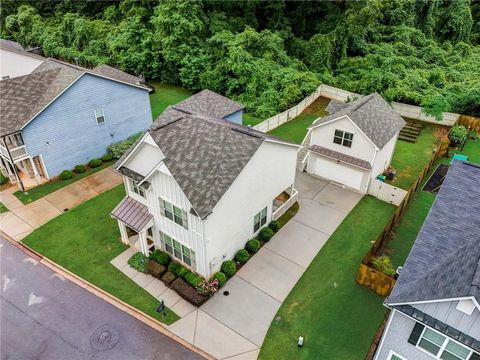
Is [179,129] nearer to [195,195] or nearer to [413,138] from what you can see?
[195,195]

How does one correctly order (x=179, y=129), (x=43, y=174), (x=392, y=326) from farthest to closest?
(x=43, y=174) → (x=179, y=129) → (x=392, y=326)

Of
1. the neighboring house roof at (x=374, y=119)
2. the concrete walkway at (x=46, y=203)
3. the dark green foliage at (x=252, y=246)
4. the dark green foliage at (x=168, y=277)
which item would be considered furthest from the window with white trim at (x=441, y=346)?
the concrete walkway at (x=46, y=203)

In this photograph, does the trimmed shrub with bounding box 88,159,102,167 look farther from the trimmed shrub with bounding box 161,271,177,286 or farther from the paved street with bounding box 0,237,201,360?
the trimmed shrub with bounding box 161,271,177,286

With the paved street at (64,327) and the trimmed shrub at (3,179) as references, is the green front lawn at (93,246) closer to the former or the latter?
the paved street at (64,327)

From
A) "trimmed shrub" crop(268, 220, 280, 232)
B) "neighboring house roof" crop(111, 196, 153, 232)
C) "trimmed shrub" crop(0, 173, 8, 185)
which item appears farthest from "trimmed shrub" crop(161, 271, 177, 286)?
"trimmed shrub" crop(0, 173, 8, 185)

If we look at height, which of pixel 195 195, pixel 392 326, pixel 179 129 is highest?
pixel 179 129

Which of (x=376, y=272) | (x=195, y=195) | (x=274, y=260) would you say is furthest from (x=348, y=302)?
(x=195, y=195)
